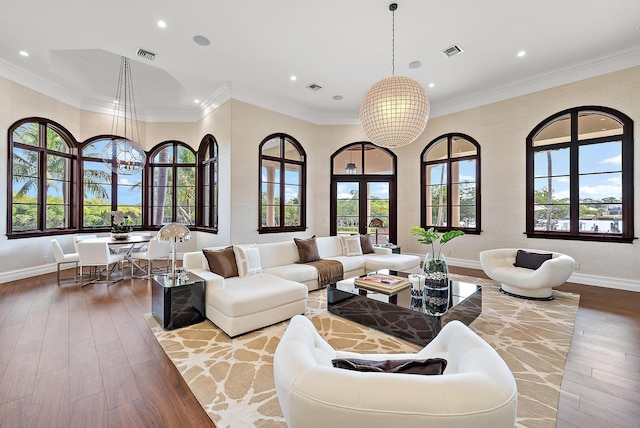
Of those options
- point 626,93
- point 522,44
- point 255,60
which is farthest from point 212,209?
point 626,93

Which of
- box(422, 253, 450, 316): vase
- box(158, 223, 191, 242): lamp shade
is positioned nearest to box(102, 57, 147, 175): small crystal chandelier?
box(158, 223, 191, 242): lamp shade

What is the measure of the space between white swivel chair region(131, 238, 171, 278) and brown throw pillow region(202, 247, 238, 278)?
2.29m

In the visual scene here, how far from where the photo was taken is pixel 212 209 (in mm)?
6602

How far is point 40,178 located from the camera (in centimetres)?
574

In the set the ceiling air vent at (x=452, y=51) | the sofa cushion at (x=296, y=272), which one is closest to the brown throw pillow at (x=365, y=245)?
the sofa cushion at (x=296, y=272)

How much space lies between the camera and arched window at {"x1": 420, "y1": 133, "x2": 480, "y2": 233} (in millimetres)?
6258

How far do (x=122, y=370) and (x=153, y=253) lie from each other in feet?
11.7

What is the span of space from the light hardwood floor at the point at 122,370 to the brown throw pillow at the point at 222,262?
0.96 meters

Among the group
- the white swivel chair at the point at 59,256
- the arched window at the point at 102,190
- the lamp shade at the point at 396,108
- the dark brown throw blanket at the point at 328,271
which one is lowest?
the dark brown throw blanket at the point at 328,271

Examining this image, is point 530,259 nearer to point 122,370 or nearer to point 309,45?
point 309,45

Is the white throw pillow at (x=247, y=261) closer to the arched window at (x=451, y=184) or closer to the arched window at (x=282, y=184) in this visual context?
the arched window at (x=282, y=184)

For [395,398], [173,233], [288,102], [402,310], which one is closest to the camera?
[395,398]

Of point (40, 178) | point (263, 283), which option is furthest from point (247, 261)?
point (40, 178)

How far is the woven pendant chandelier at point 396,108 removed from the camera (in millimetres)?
3219
